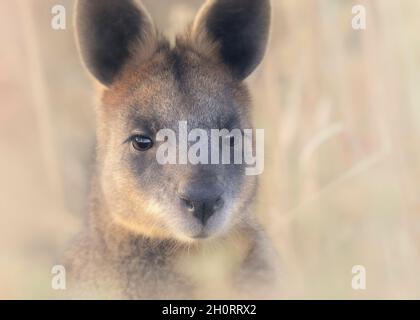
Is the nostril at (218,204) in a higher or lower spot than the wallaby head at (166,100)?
lower

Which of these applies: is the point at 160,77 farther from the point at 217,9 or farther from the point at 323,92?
the point at 323,92

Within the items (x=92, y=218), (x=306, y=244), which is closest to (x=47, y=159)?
(x=92, y=218)

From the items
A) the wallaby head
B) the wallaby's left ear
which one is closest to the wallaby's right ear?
the wallaby head

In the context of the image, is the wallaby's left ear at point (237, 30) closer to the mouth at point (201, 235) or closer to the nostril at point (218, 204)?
the nostril at point (218, 204)

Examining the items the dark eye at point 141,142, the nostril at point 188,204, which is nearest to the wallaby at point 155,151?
the dark eye at point 141,142

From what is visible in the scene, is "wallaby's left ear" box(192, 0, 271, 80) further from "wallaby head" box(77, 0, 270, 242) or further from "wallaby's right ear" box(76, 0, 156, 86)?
"wallaby's right ear" box(76, 0, 156, 86)

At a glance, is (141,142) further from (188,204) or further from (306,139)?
(306,139)
